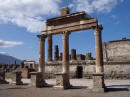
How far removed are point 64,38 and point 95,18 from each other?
2.97 metres

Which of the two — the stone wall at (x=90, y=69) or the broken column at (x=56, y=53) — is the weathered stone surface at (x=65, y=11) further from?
the broken column at (x=56, y=53)

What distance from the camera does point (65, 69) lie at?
11.9m

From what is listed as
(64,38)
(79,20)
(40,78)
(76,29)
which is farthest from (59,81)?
(79,20)

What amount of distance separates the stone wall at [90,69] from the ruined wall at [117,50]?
5.81 m

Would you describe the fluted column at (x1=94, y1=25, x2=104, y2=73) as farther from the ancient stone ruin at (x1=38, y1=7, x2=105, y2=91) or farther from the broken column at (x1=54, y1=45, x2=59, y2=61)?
the broken column at (x1=54, y1=45, x2=59, y2=61)

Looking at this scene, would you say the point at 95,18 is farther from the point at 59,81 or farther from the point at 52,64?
the point at 52,64

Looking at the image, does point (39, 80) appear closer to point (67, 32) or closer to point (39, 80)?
point (39, 80)

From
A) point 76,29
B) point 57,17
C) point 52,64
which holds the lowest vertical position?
point 52,64

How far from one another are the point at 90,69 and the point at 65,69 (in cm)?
1043

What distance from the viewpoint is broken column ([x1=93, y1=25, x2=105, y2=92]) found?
935 centimetres

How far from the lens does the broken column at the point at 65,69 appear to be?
1077cm

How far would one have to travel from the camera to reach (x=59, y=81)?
10812 millimetres

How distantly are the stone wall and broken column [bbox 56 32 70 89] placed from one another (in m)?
10.2

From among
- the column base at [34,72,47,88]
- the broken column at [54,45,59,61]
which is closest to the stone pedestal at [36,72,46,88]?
the column base at [34,72,47,88]
